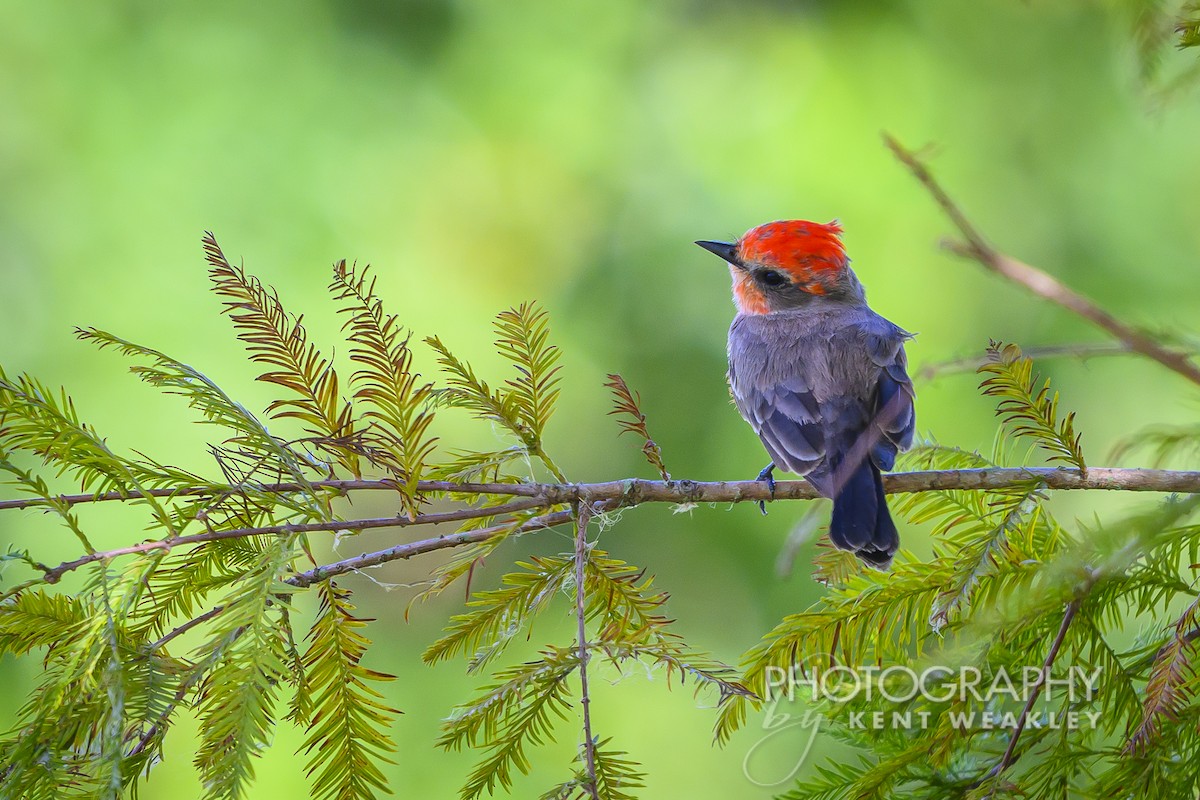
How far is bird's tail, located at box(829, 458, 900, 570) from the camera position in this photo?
2252 millimetres

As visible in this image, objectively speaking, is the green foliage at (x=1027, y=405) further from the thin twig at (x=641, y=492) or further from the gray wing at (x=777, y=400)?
the gray wing at (x=777, y=400)

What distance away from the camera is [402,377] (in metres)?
1.64

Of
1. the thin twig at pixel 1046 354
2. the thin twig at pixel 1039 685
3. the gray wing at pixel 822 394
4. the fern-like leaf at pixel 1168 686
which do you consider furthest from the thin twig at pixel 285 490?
the gray wing at pixel 822 394

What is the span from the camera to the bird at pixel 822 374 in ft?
7.83

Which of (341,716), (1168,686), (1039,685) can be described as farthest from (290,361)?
(1168,686)

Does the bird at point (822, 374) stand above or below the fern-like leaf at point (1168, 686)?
above

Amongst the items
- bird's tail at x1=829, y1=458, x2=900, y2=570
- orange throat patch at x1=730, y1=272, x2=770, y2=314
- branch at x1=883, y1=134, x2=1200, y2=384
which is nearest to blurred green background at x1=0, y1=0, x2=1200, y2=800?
orange throat patch at x1=730, y1=272, x2=770, y2=314

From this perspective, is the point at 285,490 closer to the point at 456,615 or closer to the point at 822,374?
the point at 456,615

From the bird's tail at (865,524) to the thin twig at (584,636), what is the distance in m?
0.77

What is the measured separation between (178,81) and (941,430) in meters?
4.02

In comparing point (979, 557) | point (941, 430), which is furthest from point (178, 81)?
point (979, 557)

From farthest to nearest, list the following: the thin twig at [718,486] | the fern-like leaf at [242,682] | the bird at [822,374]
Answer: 1. the bird at [822,374]
2. the thin twig at [718,486]
3. the fern-like leaf at [242,682]

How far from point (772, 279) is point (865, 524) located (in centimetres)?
168

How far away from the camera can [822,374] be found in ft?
10.4
